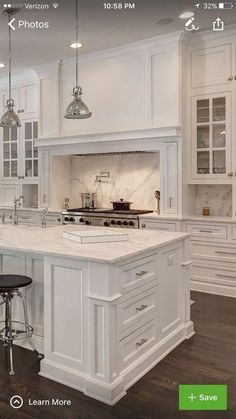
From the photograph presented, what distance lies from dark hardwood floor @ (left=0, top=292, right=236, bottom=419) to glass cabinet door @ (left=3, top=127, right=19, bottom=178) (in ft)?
11.2

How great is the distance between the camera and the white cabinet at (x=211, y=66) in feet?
12.3

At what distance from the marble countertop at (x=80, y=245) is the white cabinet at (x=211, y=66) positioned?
190 centimetres

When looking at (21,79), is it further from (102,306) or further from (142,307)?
(102,306)

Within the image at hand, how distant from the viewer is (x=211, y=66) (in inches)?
152

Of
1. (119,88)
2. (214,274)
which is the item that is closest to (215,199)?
(214,274)

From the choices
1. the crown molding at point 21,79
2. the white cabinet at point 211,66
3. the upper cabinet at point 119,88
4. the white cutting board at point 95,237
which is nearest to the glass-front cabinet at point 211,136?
the white cabinet at point 211,66

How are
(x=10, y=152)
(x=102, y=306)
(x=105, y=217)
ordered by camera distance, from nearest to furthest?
1. (x=102, y=306)
2. (x=105, y=217)
3. (x=10, y=152)

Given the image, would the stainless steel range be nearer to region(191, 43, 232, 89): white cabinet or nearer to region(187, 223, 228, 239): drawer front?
region(187, 223, 228, 239): drawer front

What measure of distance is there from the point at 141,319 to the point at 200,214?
2180 millimetres

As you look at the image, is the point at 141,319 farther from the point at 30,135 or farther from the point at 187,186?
the point at 30,135

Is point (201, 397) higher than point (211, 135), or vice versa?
point (211, 135)

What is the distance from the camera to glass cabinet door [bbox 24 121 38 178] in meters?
5.25

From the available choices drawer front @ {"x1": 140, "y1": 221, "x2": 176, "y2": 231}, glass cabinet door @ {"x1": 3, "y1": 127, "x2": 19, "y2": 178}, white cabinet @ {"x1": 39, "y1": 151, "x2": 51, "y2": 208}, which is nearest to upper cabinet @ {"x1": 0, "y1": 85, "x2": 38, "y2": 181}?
glass cabinet door @ {"x1": 3, "y1": 127, "x2": 19, "y2": 178}

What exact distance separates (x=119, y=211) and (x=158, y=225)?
0.52 metres
